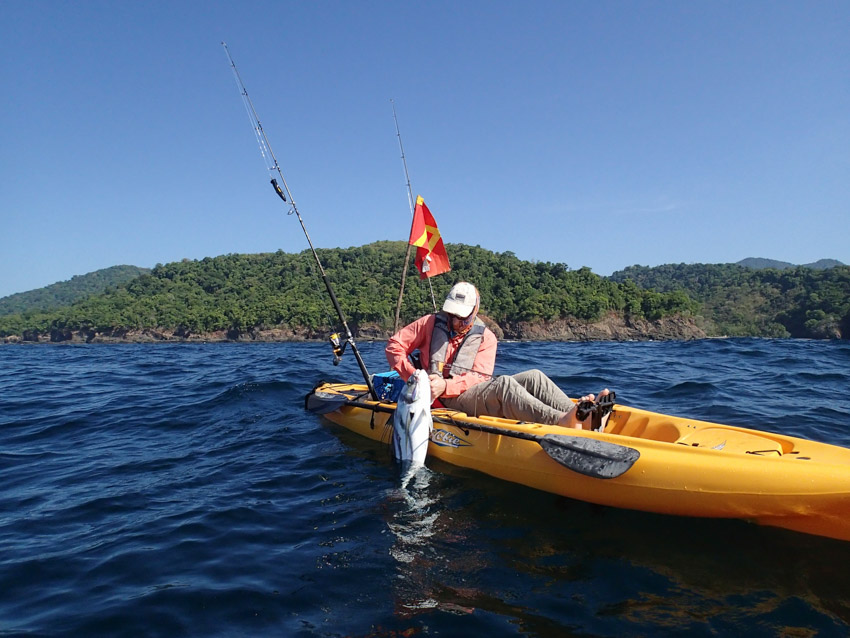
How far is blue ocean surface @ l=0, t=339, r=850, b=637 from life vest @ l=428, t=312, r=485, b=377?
47.3 inches

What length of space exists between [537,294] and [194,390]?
6156cm

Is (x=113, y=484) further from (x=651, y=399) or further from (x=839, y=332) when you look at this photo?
(x=839, y=332)

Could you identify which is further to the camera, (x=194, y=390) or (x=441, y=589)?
(x=194, y=390)

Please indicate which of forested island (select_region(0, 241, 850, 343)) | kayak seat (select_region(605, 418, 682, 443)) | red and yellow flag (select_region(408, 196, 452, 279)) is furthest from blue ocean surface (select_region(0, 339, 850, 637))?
forested island (select_region(0, 241, 850, 343))

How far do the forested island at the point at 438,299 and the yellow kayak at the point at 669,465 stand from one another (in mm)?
42794

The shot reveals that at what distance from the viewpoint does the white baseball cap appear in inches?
236

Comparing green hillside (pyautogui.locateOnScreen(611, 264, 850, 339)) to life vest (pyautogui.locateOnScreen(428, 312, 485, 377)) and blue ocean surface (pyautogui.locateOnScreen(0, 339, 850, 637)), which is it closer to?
life vest (pyautogui.locateOnScreen(428, 312, 485, 377))

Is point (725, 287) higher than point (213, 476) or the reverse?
higher

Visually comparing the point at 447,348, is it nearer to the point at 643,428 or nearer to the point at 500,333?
the point at 643,428

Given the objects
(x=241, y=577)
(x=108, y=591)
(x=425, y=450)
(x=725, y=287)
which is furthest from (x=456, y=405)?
(x=725, y=287)

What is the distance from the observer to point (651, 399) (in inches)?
353

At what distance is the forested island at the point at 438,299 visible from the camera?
60812mm

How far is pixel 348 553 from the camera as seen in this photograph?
12.2 feet

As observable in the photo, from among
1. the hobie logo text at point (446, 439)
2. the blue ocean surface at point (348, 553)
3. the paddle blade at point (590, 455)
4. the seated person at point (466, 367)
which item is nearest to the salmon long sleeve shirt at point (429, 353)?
the seated person at point (466, 367)
